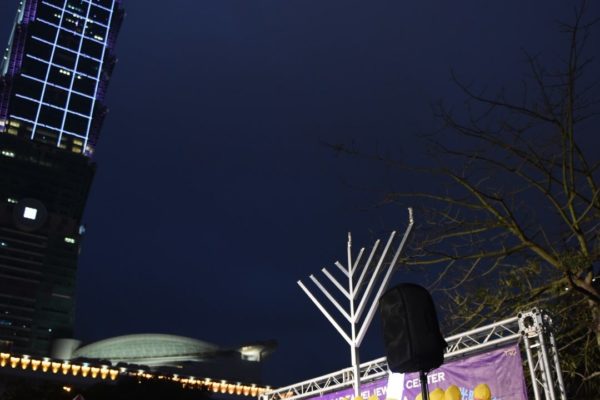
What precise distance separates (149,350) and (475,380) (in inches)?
2459

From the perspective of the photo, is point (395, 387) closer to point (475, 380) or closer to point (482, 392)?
point (475, 380)

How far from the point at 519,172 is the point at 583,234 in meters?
0.76

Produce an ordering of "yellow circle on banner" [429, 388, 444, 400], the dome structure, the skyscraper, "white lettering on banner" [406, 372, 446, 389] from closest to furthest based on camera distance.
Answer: "yellow circle on banner" [429, 388, 444, 400], "white lettering on banner" [406, 372, 446, 389], the dome structure, the skyscraper

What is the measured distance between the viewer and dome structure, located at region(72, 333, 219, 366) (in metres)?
63.2

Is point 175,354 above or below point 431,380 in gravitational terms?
above

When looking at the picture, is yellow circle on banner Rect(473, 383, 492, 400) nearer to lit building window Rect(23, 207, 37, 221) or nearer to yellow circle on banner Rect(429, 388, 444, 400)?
yellow circle on banner Rect(429, 388, 444, 400)

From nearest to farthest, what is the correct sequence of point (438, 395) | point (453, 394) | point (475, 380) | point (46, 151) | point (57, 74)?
point (453, 394) < point (438, 395) < point (475, 380) < point (46, 151) < point (57, 74)

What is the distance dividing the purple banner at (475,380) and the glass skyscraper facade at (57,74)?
9051 cm

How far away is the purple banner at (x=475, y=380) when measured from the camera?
6.71 m

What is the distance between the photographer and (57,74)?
306 ft

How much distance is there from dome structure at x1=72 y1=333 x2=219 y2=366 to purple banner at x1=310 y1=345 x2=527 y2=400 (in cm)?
5745

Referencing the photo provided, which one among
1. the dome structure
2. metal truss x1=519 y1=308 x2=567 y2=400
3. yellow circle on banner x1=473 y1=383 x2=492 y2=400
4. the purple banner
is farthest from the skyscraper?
metal truss x1=519 y1=308 x2=567 y2=400

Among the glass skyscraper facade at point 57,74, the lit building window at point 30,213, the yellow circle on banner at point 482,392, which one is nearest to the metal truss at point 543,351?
the yellow circle on banner at point 482,392

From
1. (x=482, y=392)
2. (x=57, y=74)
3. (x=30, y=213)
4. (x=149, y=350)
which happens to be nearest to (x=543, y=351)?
(x=482, y=392)
